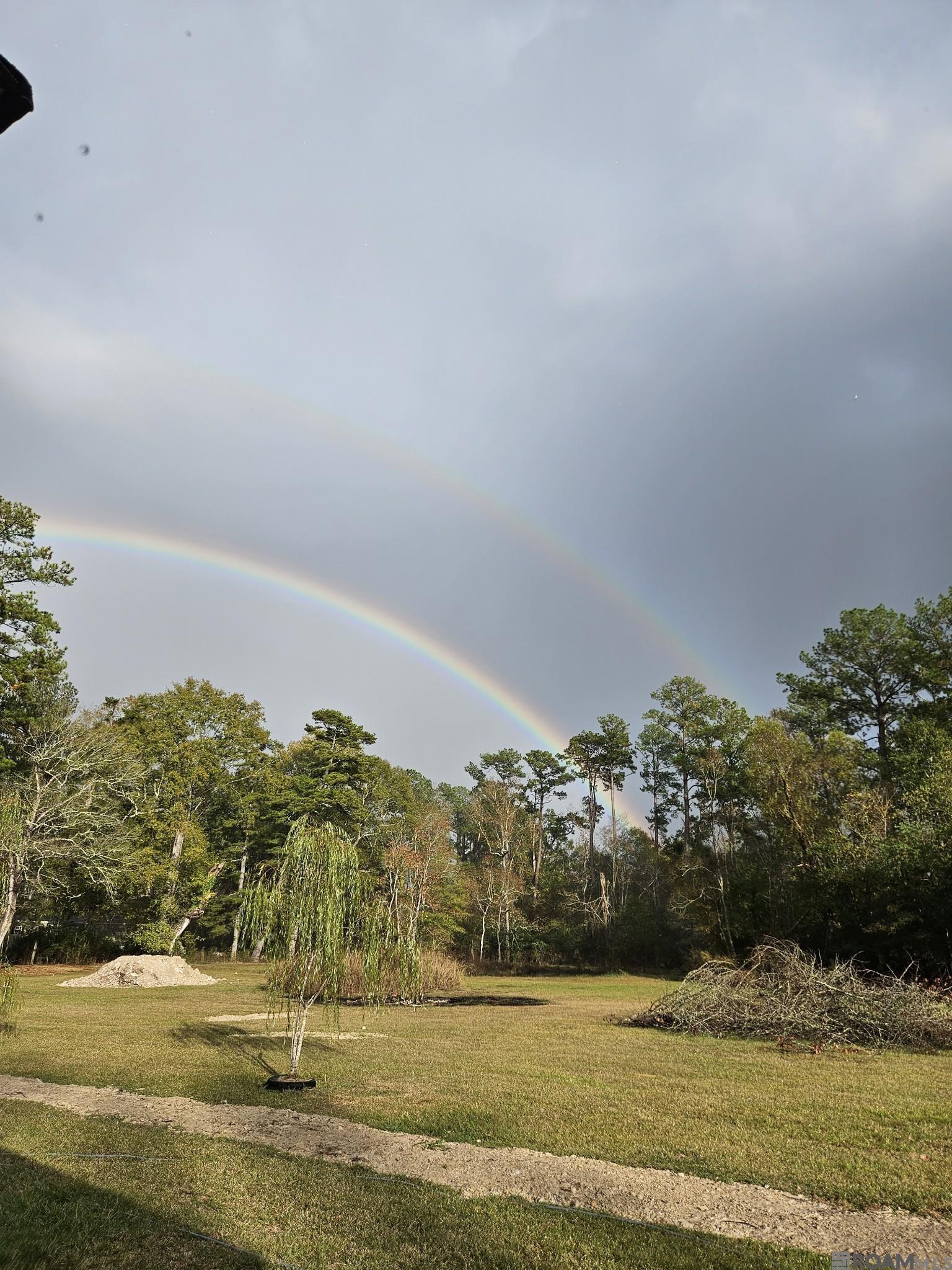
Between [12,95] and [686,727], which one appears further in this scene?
[686,727]

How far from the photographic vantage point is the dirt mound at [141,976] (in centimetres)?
2702

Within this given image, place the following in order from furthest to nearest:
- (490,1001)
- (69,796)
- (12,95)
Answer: (69,796) → (490,1001) → (12,95)

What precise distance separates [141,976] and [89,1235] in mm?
26522

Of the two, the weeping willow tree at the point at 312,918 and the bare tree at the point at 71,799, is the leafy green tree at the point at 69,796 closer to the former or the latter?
the bare tree at the point at 71,799

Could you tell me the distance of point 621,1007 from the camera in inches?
849

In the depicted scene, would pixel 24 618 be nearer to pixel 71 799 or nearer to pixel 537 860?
pixel 71 799

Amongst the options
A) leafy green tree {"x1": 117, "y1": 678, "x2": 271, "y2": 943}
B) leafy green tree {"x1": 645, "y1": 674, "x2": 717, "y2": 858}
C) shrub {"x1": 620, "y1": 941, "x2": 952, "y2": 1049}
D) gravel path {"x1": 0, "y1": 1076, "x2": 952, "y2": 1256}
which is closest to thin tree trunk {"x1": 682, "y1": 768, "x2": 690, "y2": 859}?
leafy green tree {"x1": 645, "y1": 674, "x2": 717, "y2": 858}

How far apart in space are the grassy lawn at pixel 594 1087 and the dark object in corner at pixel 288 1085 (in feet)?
0.72

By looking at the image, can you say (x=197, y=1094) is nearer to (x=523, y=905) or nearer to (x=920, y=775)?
(x=920, y=775)

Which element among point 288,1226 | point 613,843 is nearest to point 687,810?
point 613,843

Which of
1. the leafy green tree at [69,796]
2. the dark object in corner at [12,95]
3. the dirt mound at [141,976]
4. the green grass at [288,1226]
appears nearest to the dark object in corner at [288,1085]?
the green grass at [288,1226]

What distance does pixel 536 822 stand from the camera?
57938mm

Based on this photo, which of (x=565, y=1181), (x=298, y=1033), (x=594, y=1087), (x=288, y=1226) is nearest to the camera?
(x=288, y=1226)

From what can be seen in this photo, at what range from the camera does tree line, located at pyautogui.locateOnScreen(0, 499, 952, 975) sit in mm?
24953
